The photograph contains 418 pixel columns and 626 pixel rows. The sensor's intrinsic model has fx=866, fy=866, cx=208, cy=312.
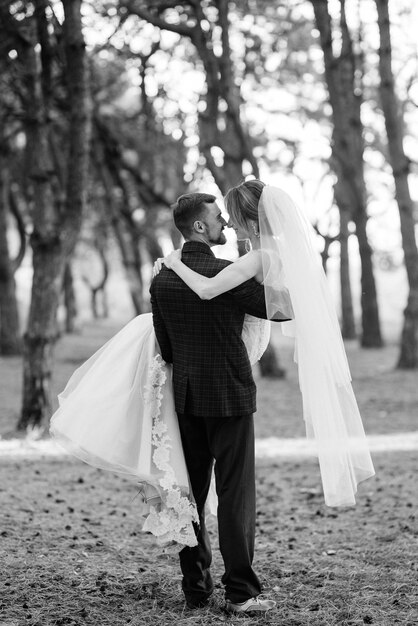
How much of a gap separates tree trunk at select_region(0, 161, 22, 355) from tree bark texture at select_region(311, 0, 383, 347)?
25.7 feet

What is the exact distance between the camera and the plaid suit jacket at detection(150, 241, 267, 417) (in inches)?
177

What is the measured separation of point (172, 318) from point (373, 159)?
25253 mm

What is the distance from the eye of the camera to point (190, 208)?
4.53 metres

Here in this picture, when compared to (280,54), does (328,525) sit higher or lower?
lower

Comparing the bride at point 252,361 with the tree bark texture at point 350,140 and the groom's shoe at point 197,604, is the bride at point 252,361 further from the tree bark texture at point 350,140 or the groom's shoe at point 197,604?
the tree bark texture at point 350,140

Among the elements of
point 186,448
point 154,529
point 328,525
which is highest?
point 186,448

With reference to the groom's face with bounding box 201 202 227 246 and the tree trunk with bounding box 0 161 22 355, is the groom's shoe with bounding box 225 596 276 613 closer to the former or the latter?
the groom's face with bounding box 201 202 227 246

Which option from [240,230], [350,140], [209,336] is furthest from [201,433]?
[350,140]

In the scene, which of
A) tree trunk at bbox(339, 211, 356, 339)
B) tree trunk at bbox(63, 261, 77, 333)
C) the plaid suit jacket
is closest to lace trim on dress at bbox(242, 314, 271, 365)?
the plaid suit jacket

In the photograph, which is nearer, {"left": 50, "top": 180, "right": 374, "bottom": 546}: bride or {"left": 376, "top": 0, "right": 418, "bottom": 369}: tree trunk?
{"left": 50, "top": 180, "right": 374, "bottom": 546}: bride

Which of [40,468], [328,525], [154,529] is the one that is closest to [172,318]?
[154,529]

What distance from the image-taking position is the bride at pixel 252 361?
4477 millimetres

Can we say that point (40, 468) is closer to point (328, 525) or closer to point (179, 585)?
point (328, 525)

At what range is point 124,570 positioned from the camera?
5.57 meters
